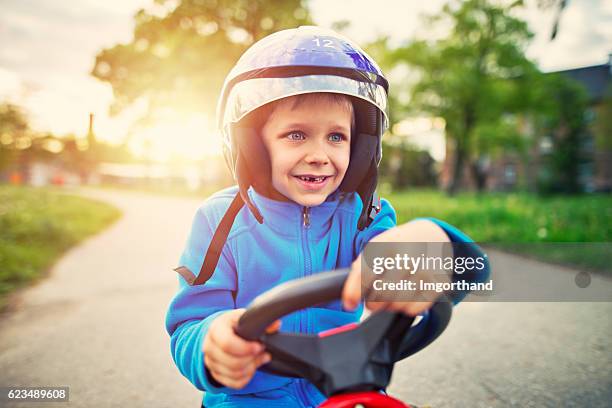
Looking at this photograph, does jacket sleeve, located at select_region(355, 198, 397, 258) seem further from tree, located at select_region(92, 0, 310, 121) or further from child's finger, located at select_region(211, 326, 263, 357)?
tree, located at select_region(92, 0, 310, 121)

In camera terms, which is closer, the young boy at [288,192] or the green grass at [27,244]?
the young boy at [288,192]

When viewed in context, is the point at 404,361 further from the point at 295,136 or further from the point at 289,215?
the point at 295,136

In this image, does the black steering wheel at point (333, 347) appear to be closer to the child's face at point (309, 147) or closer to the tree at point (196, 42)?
the child's face at point (309, 147)

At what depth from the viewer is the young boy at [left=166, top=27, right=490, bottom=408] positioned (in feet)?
3.86

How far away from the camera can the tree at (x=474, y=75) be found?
19.9 meters

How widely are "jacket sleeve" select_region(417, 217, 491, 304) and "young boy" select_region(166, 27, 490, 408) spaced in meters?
0.33

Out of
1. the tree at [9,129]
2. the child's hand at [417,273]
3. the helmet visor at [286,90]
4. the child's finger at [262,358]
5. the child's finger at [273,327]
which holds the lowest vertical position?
the child's finger at [262,358]

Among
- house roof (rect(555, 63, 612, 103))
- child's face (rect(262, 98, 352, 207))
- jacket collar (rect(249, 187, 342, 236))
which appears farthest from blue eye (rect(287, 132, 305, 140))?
house roof (rect(555, 63, 612, 103))

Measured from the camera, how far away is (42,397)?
214 centimetres

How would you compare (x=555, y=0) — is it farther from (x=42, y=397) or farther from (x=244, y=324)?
(x=42, y=397)

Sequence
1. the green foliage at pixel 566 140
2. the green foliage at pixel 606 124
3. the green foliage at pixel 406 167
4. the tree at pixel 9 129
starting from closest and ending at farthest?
the tree at pixel 9 129 < the green foliage at pixel 566 140 < the green foliage at pixel 606 124 < the green foliage at pixel 406 167

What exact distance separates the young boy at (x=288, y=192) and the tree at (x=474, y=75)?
2066 centimetres

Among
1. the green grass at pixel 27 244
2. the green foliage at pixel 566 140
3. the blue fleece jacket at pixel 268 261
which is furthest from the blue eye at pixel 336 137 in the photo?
the green foliage at pixel 566 140

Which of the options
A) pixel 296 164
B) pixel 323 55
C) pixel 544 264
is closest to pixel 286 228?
pixel 296 164
